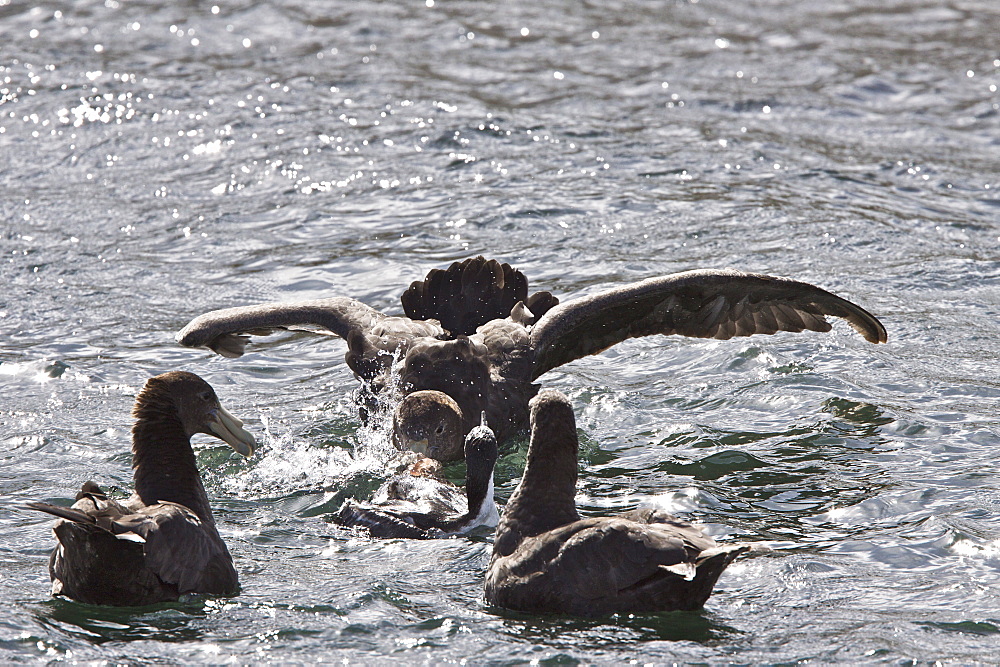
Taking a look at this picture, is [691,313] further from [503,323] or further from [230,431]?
[230,431]

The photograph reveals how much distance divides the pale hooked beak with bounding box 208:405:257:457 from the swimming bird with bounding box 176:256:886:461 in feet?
5.03

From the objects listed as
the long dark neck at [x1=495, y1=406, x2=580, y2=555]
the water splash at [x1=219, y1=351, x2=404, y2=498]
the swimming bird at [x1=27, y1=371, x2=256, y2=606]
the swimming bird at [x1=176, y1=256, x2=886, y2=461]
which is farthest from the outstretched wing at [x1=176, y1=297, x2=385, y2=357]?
the long dark neck at [x1=495, y1=406, x2=580, y2=555]

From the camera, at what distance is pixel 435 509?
24.7 ft

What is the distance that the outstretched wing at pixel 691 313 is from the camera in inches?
360

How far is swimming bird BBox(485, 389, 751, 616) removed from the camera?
5.86 meters

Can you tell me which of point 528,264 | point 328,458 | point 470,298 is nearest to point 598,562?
point 328,458

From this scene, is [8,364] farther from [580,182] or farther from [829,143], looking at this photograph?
[829,143]

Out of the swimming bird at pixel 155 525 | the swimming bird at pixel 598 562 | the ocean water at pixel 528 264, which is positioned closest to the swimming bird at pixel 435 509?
the ocean water at pixel 528 264

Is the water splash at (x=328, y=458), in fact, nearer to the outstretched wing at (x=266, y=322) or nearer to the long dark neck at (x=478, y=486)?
the outstretched wing at (x=266, y=322)

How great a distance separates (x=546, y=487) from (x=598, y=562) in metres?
0.62

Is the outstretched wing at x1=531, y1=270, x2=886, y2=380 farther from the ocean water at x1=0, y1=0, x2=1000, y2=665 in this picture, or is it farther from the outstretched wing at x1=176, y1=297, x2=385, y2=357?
the outstretched wing at x1=176, y1=297, x2=385, y2=357

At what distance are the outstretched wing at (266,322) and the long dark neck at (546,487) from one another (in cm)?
340

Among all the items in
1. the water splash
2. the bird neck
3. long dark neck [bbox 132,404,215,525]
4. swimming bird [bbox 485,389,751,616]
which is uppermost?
long dark neck [bbox 132,404,215,525]

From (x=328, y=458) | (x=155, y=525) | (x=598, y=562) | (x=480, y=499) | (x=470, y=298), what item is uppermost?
(x=470, y=298)
